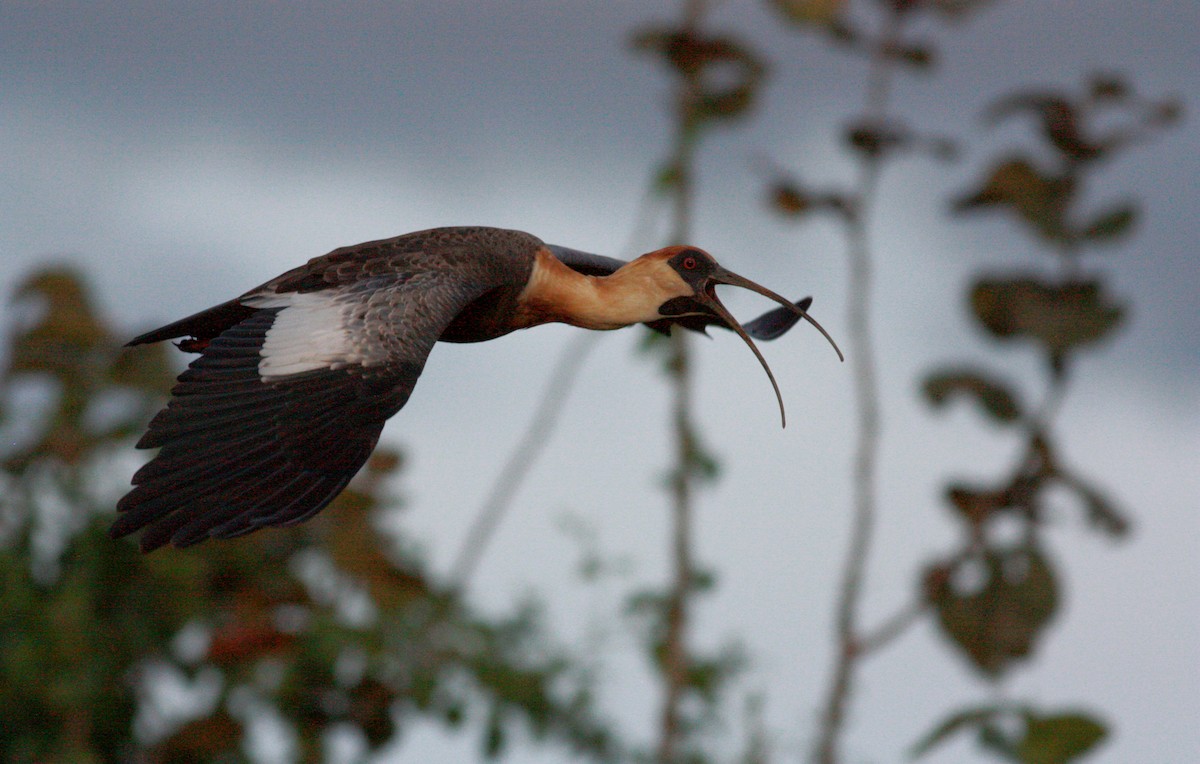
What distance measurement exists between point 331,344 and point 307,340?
77mm

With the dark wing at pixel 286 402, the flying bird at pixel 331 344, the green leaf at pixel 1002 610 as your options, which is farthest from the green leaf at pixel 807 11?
the dark wing at pixel 286 402

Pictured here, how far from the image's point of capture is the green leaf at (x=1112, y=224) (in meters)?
15.4

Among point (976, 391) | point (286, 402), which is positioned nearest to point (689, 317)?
point (286, 402)

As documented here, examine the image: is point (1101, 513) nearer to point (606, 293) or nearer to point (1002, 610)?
point (1002, 610)

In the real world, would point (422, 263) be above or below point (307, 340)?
above

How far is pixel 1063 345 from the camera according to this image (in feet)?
50.4

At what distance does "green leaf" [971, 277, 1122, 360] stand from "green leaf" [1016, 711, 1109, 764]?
5050 mm

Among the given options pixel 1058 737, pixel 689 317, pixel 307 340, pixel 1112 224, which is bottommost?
pixel 307 340

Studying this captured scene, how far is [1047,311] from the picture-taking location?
1554cm

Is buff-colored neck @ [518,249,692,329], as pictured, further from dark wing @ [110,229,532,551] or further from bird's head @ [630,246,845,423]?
dark wing @ [110,229,532,551]

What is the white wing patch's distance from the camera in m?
5.12

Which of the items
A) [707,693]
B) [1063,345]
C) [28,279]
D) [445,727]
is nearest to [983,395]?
[1063,345]

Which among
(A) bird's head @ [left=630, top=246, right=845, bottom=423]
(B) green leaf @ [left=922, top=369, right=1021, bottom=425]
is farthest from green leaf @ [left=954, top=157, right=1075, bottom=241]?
(A) bird's head @ [left=630, top=246, right=845, bottom=423]

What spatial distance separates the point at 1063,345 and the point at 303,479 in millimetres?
11858
